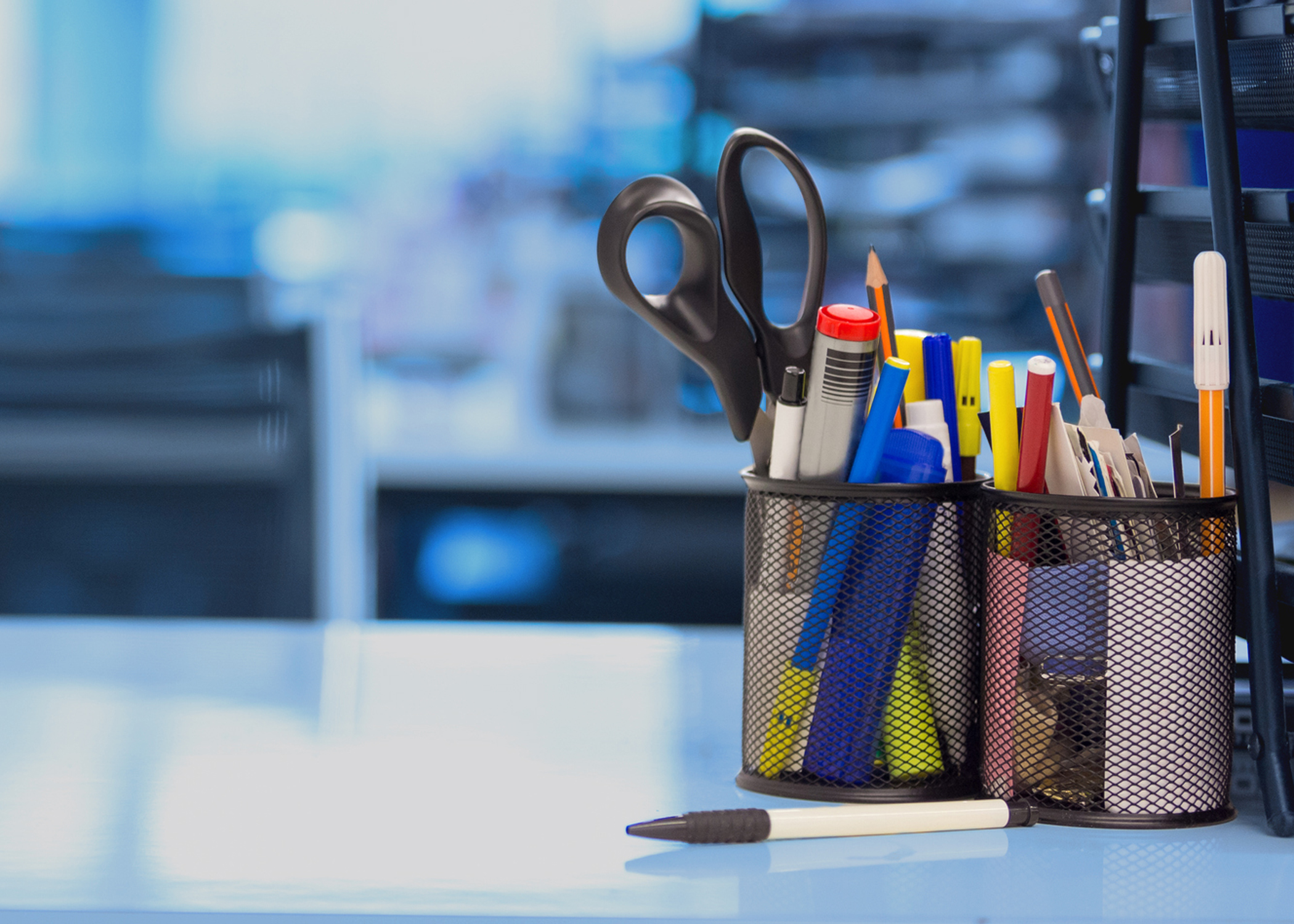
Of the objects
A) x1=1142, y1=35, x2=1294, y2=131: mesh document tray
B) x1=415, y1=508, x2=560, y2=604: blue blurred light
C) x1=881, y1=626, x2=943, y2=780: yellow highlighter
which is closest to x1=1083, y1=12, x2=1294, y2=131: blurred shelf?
x1=1142, y1=35, x2=1294, y2=131: mesh document tray

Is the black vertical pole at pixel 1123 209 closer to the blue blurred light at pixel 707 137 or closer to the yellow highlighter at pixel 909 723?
the yellow highlighter at pixel 909 723

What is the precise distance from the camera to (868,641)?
0.47 metres

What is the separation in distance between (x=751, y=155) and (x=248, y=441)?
1.38m

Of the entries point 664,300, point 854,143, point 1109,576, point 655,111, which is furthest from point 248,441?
point 854,143

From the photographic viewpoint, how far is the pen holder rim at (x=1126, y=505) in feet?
1.47

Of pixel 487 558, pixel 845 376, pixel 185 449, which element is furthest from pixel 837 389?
pixel 487 558

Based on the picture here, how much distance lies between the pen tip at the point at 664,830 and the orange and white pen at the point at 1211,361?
21 centimetres

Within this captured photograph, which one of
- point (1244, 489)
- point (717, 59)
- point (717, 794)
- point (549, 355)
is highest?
point (717, 59)

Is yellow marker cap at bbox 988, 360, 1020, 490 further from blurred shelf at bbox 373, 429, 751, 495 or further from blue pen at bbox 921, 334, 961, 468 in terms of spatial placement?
blurred shelf at bbox 373, 429, 751, 495

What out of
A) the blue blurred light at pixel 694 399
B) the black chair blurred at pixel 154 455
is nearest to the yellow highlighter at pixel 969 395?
the black chair blurred at pixel 154 455

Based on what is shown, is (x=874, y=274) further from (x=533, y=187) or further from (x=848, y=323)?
(x=533, y=187)

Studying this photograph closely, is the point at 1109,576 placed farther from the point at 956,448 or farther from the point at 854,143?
the point at 854,143

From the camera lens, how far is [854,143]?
8.48 ft

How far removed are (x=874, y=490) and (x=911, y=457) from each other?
2 cm
